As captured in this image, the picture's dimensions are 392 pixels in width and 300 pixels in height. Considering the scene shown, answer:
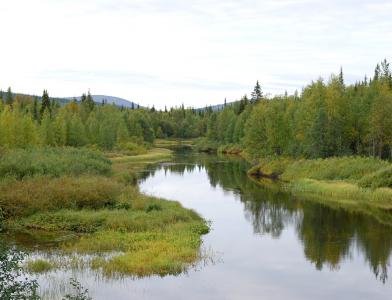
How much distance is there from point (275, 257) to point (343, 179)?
34048mm

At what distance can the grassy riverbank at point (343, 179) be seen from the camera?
53.5 m

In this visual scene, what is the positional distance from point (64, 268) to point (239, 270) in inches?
381

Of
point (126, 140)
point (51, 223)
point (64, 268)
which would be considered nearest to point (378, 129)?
point (51, 223)

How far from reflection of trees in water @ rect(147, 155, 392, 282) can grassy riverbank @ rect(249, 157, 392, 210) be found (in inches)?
168

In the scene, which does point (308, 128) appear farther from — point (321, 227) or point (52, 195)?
point (52, 195)

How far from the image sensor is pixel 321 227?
40531mm

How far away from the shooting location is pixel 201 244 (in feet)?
107

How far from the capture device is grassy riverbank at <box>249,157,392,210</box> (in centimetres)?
5354

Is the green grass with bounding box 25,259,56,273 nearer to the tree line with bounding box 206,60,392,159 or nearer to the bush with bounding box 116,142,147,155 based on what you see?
the tree line with bounding box 206,60,392,159

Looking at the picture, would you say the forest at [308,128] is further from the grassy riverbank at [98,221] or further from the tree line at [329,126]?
the grassy riverbank at [98,221]

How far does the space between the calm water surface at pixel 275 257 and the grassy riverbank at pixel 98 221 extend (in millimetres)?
1288

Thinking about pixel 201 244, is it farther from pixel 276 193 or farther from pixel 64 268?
pixel 276 193

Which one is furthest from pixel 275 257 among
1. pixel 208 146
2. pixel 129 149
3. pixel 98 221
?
pixel 208 146

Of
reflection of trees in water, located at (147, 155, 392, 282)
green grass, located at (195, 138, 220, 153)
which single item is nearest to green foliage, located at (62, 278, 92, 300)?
reflection of trees in water, located at (147, 155, 392, 282)
